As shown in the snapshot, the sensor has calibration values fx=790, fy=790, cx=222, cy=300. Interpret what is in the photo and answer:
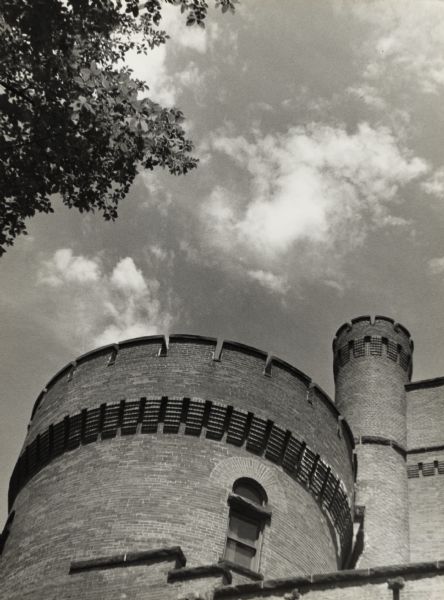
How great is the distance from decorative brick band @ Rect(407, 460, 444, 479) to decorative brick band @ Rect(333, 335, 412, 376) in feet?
11.8

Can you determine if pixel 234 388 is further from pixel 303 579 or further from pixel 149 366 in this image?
pixel 303 579

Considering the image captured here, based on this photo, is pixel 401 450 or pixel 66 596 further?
pixel 401 450

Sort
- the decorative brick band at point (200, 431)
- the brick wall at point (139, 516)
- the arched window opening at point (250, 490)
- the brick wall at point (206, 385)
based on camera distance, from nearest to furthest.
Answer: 1. the brick wall at point (139, 516)
2. the arched window opening at point (250, 490)
3. the decorative brick band at point (200, 431)
4. the brick wall at point (206, 385)

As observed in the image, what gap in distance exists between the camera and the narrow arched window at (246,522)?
12.3m

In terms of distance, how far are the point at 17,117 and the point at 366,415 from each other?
1469 cm

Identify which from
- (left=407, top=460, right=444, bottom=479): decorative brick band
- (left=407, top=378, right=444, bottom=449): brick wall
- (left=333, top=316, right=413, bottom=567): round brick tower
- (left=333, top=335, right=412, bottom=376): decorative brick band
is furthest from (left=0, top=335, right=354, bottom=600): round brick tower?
(left=333, top=335, right=412, bottom=376): decorative brick band

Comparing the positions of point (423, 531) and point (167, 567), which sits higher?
point (423, 531)

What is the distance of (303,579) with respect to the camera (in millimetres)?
10258

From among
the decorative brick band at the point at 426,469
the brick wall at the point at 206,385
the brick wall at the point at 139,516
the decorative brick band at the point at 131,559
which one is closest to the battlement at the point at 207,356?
the brick wall at the point at 206,385

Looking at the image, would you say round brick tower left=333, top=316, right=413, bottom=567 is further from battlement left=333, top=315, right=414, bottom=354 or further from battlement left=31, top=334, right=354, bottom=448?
battlement left=31, top=334, right=354, bottom=448

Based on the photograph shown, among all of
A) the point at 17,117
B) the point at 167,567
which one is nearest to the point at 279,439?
the point at 167,567

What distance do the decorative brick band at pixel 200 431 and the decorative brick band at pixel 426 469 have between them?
656 cm

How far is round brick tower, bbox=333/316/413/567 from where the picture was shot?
1852cm

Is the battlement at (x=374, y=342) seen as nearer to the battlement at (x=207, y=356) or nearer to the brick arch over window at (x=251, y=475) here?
the battlement at (x=207, y=356)
